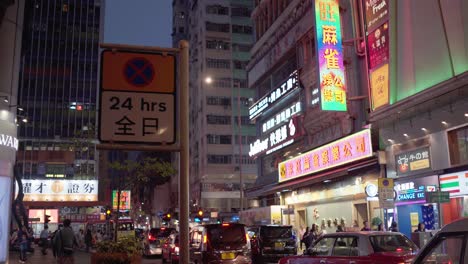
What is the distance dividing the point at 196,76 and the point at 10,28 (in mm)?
49252

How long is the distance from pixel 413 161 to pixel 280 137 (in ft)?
44.3

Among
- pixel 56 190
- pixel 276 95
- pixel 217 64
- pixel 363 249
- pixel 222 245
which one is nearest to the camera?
pixel 363 249

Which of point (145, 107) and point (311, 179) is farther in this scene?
point (311, 179)

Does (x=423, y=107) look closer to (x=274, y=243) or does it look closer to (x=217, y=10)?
(x=274, y=243)

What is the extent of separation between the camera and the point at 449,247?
495 centimetres

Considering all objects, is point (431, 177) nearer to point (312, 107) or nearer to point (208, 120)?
point (312, 107)

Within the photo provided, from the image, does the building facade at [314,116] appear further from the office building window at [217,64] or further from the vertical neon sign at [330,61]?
the office building window at [217,64]

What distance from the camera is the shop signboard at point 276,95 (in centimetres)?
3044

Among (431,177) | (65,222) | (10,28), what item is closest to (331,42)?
(431,177)

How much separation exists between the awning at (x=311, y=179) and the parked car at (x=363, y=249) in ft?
35.1

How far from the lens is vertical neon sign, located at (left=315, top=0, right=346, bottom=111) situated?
23594 mm

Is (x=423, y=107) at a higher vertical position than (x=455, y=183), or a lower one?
higher

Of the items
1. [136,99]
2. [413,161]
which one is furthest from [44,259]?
[136,99]

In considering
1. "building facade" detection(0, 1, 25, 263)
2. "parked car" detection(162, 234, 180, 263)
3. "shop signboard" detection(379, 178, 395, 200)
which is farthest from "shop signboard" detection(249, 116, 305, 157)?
"building facade" detection(0, 1, 25, 263)
